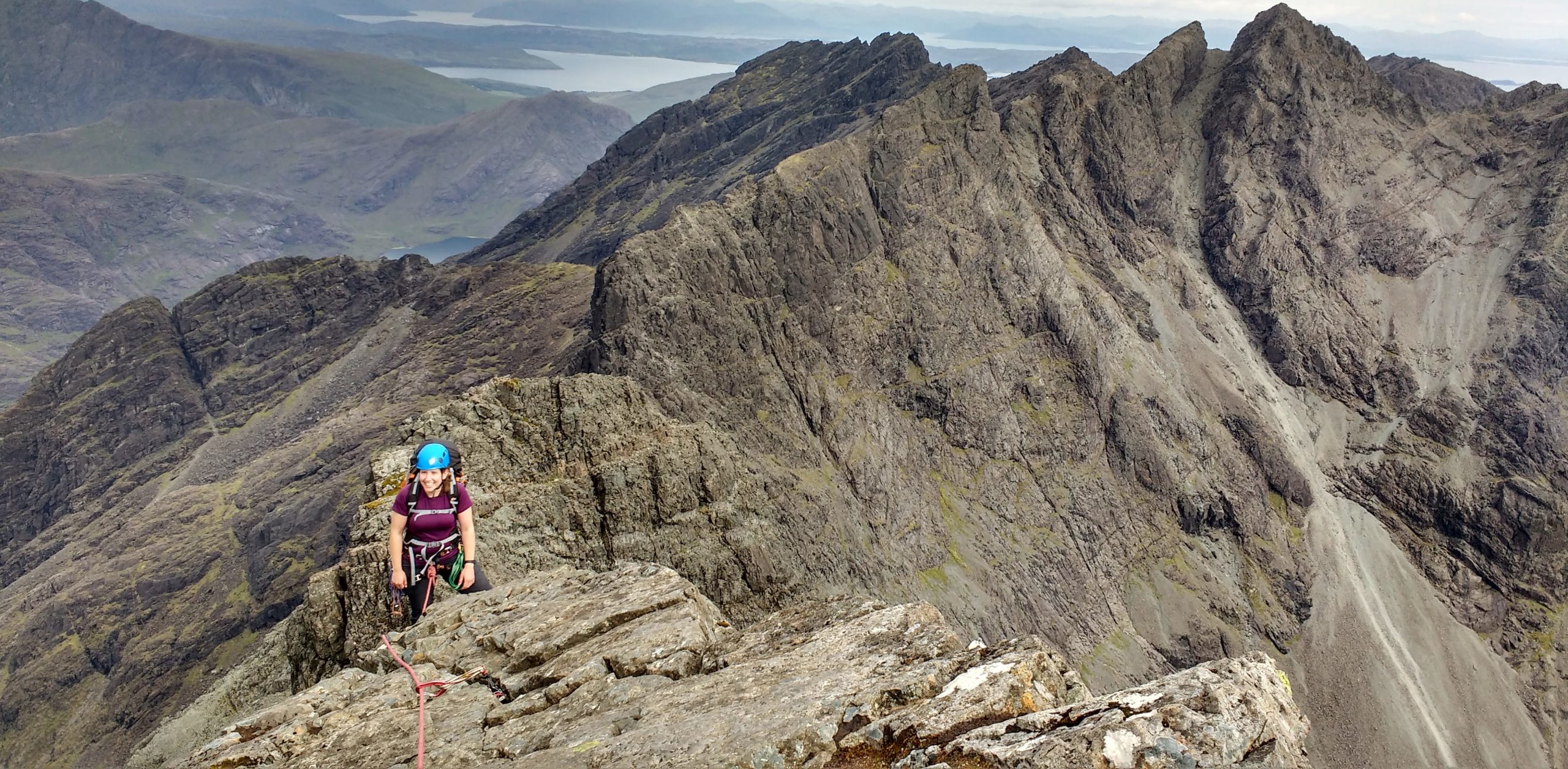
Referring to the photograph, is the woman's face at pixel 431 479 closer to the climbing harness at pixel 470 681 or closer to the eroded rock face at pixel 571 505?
the climbing harness at pixel 470 681

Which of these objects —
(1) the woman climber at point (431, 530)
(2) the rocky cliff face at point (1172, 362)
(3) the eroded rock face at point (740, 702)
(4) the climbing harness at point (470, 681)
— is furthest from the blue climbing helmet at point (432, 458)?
(2) the rocky cliff face at point (1172, 362)

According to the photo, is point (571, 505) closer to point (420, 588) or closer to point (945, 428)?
point (420, 588)

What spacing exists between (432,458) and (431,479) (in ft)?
2.33

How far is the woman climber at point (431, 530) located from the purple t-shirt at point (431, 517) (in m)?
0.02

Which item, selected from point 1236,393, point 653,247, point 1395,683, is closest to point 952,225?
point 653,247

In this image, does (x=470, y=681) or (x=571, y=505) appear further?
(x=571, y=505)

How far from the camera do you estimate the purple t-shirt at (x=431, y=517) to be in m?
20.2

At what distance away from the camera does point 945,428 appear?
385 ft

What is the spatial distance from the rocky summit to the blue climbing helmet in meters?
8.38

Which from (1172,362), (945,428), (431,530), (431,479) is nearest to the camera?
(431,479)

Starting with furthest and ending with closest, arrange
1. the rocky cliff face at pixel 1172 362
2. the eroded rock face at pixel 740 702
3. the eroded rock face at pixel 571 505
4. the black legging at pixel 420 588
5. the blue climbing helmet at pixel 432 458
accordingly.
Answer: the rocky cliff face at pixel 1172 362
the eroded rock face at pixel 571 505
the black legging at pixel 420 588
the blue climbing helmet at pixel 432 458
the eroded rock face at pixel 740 702

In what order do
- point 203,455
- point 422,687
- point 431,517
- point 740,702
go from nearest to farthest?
1. point 431,517
2. point 740,702
3. point 422,687
4. point 203,455

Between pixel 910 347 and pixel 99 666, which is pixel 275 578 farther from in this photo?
pixel 910 347

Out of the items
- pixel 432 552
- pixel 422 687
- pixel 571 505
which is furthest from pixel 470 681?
pixel 571 505
